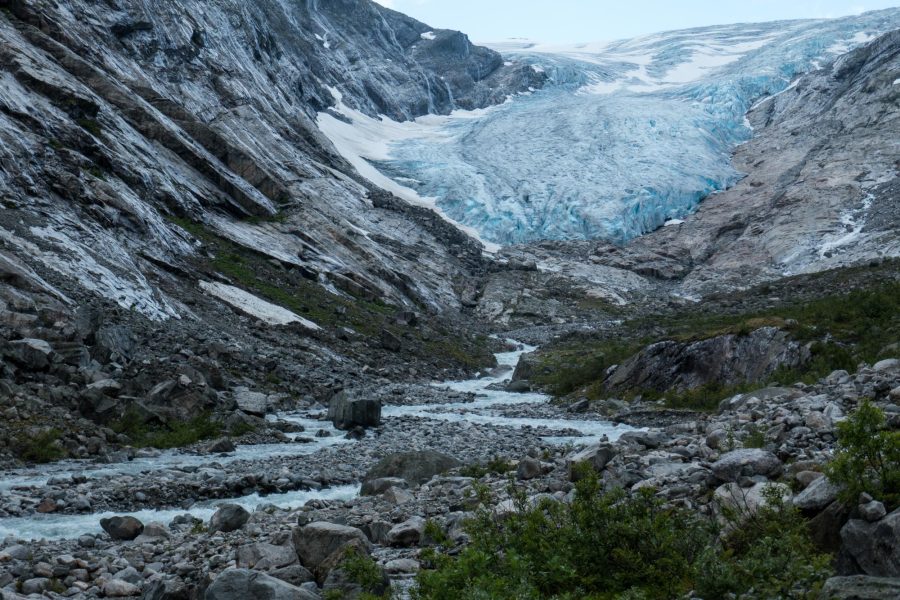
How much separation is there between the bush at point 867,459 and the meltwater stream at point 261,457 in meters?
9.28

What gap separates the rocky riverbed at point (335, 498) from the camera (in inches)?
303

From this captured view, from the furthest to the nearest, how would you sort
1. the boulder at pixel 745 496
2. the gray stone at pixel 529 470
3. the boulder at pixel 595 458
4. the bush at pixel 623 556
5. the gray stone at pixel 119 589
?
the gray stone at pixel 529 470
the boulder at pixel 595 458
the gray stone at pixel 119 589
the boulder at pixel 745 496
the bush at pixel 623 556

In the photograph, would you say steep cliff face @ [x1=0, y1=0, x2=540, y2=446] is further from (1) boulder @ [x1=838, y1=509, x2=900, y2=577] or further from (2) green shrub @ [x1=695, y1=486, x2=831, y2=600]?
(1) boulder @ [x1=838, y1=509, x2=900, y2=577]

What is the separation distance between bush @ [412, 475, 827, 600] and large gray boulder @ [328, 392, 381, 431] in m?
13.8

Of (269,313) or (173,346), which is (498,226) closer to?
(269,313)

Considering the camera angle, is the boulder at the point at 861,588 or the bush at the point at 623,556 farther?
the bush at the point at 623,556

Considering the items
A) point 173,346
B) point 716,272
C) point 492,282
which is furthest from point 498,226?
point 173,346

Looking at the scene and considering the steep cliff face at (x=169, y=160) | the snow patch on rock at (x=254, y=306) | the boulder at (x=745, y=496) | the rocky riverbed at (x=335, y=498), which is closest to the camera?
the boulder at (x=745, y=496)

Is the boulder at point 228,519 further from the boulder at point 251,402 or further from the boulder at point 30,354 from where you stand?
the boulder at point 251,402

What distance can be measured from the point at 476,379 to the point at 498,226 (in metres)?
54.0

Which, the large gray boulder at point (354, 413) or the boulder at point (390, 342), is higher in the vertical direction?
the large gray boulder at point (354, 413)

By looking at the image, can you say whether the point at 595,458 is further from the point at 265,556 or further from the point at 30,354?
the point at 30,354

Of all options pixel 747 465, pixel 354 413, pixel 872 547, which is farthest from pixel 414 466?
pixel 872 547

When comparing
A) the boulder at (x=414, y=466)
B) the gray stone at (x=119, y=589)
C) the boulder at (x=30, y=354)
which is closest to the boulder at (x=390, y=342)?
the boulder at (x=30, y=354)
